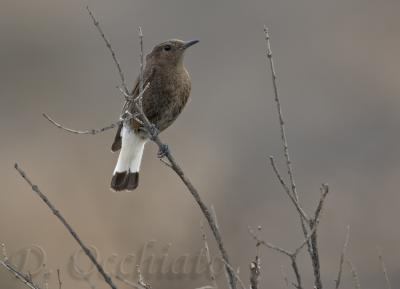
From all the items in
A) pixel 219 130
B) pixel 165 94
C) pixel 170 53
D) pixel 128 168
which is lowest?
pixel 128 168

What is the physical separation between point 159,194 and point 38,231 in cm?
A: 258

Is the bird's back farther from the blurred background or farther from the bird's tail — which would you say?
the blurred background

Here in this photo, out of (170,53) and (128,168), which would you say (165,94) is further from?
(128,168)

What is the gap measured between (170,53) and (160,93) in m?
0.43

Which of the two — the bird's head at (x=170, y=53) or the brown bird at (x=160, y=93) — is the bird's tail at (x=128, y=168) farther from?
the bird's head at (x=170, y=53)

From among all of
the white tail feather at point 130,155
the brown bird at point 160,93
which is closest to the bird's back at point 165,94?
the brown bird at point 160,93

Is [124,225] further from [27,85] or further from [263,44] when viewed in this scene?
[263,44]

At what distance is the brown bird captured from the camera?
679 centimetres

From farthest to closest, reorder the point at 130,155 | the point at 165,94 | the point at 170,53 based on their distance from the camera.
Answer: the point at 130,155
the point at 170,53
the point at 165,94

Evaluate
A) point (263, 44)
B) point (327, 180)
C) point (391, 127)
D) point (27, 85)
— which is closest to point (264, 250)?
point (327, 180)

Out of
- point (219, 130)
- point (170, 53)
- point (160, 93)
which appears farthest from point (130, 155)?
point (219, 130)

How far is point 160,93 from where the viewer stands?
6.78m

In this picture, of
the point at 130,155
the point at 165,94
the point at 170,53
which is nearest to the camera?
the point at 165,94

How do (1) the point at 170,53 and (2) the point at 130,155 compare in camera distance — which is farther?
(2) the point at 130,155
